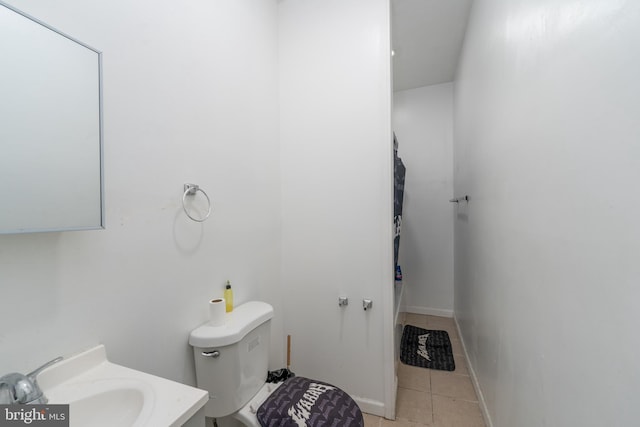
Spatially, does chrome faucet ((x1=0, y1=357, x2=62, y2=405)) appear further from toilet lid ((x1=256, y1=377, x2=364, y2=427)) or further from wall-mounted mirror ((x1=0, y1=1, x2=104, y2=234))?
toilet lid ((x1=256, y1=377, x2=364, y2=427))

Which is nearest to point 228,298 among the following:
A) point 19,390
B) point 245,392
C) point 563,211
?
point 245,392

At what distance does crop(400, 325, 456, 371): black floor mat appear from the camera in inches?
86.7

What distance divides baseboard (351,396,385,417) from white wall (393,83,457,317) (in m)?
1.73

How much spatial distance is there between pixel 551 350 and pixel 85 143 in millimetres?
1516

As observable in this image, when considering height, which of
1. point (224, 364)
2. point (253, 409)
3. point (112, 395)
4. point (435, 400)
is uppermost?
point (112, 395)

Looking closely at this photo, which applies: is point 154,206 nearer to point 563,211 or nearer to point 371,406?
point 563,211

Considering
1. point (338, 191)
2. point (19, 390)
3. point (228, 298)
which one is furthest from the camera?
point (338, 191)

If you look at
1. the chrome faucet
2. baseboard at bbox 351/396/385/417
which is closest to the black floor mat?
baseboard at bbox 351/396/385/417

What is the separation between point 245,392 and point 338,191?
1.14 metres

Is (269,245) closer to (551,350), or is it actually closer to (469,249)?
(551,350)

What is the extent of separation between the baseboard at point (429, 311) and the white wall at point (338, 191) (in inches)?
72.5

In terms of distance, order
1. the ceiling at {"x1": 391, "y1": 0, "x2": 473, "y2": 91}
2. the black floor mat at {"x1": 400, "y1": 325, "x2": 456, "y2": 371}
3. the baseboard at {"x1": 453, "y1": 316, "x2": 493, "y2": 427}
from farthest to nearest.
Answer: the black floor mat at {"x1": 400, "y1": 325, "x2": 456, "y2": 371} → the ceiling at {"x1": 391, "y1": 0, "x2": 473, "y2": 91} → the baseboard at {"x1": 453, "y1": 316, "x2": 493, "y2": 427}

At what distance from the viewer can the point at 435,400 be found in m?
1.79

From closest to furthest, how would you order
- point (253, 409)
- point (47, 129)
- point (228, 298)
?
point (47, 129) < point (253, 409) < point (228, 298)
